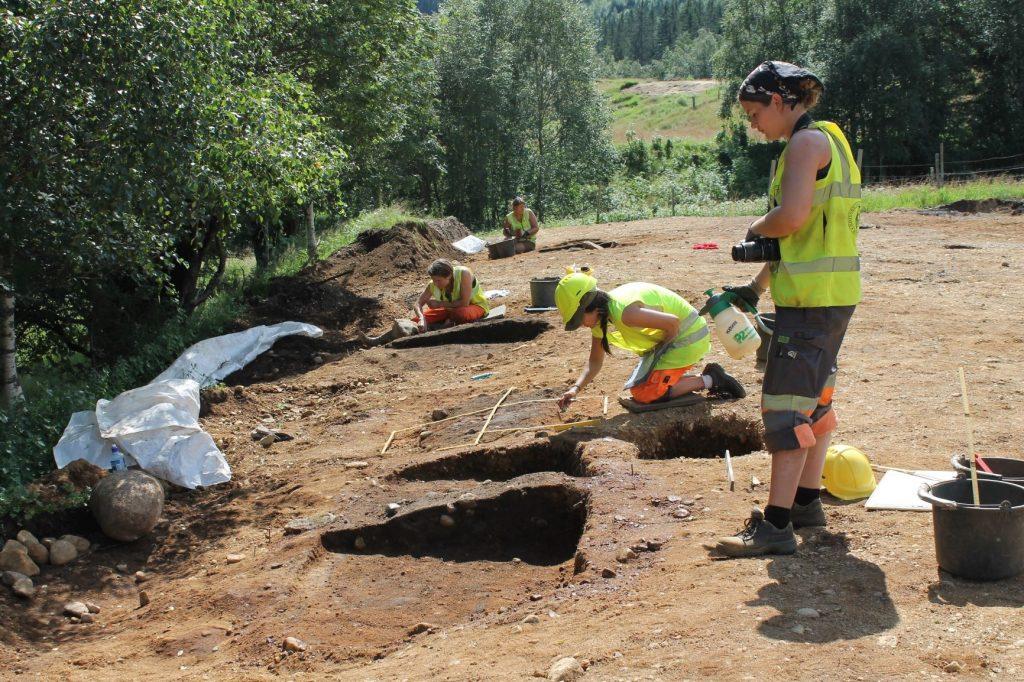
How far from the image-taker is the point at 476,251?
1906cm

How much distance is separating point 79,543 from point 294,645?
2599mm

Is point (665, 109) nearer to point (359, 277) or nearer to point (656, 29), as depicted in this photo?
point (656, 29)

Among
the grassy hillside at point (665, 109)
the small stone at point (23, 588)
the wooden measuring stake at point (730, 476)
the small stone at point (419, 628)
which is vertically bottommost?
the small stone at point (23, 588)

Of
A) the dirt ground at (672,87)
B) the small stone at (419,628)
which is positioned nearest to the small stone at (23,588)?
the small stone at (419,628)

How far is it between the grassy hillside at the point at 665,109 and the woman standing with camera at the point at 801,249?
52302 mm

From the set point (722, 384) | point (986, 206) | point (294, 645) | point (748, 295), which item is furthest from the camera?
point (986, 206)

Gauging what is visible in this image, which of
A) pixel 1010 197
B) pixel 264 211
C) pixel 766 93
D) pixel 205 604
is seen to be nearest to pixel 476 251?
pixel 264 211

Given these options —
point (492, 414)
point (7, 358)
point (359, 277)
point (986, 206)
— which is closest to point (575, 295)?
point (492, 414)

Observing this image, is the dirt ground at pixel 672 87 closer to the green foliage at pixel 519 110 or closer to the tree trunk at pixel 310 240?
the green foliage at pixel 519 110

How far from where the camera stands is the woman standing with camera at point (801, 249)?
3.64m

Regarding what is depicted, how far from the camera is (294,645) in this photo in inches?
181

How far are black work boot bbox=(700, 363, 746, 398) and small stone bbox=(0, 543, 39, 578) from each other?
15.2ft

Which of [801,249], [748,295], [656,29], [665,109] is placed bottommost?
[748,295]

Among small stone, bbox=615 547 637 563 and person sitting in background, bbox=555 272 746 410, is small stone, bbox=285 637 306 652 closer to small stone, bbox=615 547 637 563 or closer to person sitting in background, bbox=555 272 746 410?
small stone, bbox=615 547 637 563
